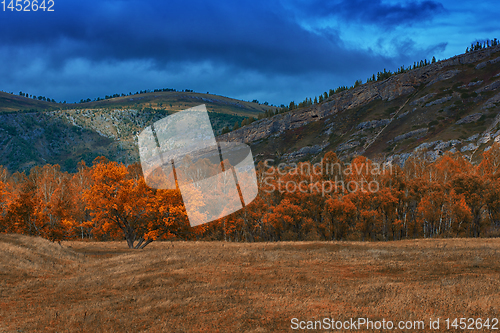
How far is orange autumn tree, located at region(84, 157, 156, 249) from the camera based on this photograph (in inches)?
1602

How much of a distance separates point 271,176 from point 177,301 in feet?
237

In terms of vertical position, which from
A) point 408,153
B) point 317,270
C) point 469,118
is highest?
point 469,118

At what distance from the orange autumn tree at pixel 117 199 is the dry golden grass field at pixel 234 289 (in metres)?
7.50

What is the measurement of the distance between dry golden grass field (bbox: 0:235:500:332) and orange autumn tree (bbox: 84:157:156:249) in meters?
7.50

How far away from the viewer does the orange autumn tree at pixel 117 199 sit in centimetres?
4069

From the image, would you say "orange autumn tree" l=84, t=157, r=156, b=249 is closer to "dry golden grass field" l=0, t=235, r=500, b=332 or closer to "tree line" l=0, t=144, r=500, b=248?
"tree line" l=0, t=144, r=500, b=248

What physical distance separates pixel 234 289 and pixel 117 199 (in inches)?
969

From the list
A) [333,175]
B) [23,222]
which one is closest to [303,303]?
[23,222]

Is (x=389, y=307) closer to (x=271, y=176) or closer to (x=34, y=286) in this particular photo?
(x=34, y=286)

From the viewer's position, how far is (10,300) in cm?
1959

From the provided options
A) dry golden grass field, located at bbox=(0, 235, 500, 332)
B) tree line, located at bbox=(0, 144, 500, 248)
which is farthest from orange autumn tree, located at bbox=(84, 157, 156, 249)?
dry golden grass field, located at bbox=(0, 235, 500, 332)

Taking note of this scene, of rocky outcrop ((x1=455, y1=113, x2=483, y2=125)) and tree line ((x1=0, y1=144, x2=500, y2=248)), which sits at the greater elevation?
rocky outcrop ((x1=455, y1=113, x2=483, y2=125))

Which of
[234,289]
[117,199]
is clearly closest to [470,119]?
[117,199]

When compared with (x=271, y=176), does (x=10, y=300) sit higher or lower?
lower
